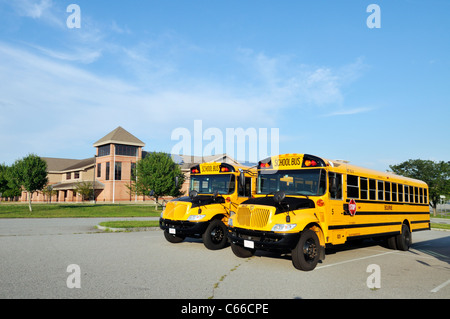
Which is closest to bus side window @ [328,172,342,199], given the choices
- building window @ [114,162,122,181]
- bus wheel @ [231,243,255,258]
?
bus wheel @ [231,243,255,258]

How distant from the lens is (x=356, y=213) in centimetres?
949

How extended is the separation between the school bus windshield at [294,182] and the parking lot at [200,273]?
5.96 ft

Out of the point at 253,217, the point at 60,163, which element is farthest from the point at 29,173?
the point at 60,163

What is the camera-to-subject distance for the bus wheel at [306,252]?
7625mm

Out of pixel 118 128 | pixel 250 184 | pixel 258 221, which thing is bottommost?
pixel 258 221

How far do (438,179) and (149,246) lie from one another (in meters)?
57.8

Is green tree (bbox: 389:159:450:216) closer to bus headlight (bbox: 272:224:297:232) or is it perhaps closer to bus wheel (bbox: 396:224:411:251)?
bus wheel (bbox: 396:224:411:251)

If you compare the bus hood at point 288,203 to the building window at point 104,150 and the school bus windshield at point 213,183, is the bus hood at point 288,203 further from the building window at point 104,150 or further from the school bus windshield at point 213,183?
the building window at point 104,150

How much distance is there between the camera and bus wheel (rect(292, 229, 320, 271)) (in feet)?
25.0

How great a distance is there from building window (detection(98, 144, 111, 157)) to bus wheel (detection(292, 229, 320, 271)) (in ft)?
210

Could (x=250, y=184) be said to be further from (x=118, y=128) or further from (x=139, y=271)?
(x=118, y=128)
